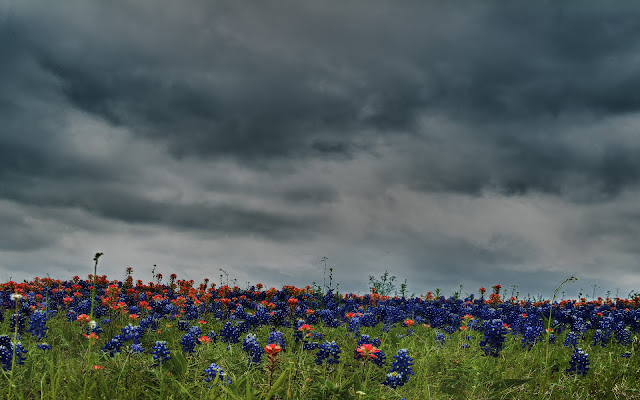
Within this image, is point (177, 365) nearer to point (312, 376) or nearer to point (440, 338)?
point (312, 376)

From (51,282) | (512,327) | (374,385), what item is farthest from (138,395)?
(51,282)

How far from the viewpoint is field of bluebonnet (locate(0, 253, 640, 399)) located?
613cm

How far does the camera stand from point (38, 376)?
665 cm

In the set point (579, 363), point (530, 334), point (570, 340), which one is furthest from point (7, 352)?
point (570, 340)

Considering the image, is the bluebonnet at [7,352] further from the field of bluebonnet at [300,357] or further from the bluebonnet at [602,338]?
the bluebonnet at [602,338]

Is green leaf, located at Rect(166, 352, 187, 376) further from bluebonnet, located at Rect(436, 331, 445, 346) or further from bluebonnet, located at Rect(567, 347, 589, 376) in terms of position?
bluebonnet, located at Rect(567, 347, 589, 376)

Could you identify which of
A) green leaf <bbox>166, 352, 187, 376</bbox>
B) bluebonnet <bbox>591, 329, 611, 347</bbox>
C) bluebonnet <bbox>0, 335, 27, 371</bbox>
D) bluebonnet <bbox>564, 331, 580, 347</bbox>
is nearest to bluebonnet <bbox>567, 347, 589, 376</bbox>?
bluebonnet <bbox>564, 331, 580, 347</bbox>

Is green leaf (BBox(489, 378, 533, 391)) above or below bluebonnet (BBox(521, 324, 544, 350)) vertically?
below

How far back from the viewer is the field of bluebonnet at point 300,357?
6133 mm

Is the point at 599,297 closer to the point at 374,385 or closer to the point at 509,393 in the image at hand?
the point at 509,393

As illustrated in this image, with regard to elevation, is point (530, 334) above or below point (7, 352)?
above

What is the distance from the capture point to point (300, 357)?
6.77 meters

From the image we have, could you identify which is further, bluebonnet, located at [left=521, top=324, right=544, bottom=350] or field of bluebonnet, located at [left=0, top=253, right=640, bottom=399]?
bluebonnet, located at [left=521, top=324, right=544, bottom=350]

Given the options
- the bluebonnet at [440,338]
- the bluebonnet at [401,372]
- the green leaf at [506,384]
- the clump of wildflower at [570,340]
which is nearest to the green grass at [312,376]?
the green leaf at [506,384]
